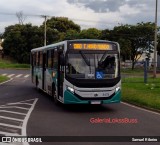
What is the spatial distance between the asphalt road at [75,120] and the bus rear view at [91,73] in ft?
2.07

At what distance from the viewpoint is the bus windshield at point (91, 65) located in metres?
17.1

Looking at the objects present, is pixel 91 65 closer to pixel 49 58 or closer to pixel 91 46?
pixel 91 46

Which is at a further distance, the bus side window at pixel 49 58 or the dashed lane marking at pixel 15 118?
the bus side window at pixel 49 58

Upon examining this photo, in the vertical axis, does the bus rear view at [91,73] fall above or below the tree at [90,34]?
below

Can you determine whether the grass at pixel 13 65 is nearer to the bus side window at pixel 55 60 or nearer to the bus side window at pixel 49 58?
the bus side window at pixel 49 58

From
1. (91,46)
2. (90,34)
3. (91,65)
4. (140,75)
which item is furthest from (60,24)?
(91,65)

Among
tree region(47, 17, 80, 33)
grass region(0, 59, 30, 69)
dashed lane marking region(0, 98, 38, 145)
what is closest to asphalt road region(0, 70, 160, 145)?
dashed lane marking region(0, 98, 38, 145)

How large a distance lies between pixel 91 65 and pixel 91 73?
0.34m

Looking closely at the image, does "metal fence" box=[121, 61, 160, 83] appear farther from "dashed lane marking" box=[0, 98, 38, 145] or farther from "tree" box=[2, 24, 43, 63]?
"tree" box=[2, 24, 43, 63]

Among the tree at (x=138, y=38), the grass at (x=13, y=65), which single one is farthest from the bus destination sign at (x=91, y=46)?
the grass at (x=13, y=65)

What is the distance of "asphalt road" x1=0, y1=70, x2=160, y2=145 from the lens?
11984 mm

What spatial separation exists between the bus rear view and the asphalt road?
632mm

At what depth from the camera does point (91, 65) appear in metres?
17.2

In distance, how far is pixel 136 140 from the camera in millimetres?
10906
